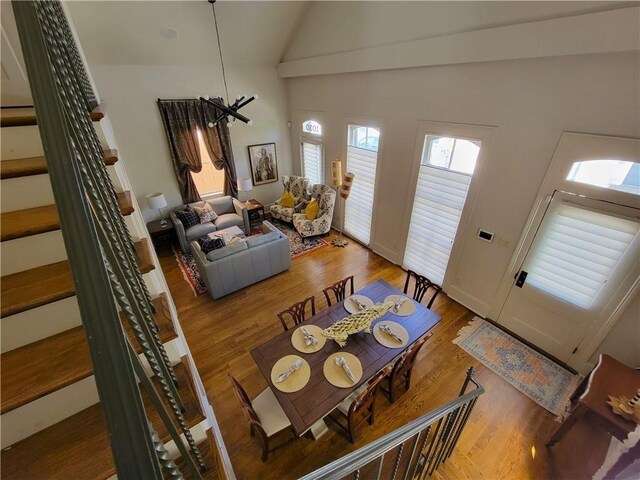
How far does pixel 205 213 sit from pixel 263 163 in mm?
1967

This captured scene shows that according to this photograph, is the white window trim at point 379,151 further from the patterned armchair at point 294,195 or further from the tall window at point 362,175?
the patterned armchair at point 294,195

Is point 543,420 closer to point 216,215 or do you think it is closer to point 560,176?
point 560,176

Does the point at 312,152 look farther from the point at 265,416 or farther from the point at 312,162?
the point at 265,416

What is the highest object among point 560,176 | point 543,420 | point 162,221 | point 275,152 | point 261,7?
point 261,7

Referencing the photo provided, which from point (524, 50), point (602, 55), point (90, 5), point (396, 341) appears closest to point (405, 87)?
point (524, 50)

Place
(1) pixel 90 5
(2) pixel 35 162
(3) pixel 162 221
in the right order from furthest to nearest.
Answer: (3) pixel 162 221 → (1) pixel 90 5 → (2) pixel 35 162

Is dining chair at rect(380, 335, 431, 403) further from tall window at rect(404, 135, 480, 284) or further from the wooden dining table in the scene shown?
tall window at rect(404, 135, 480, 284)

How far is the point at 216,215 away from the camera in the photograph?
19.9 feet

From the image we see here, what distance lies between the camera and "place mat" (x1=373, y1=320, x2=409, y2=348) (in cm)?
258

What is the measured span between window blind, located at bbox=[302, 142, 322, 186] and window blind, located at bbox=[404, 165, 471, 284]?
276 cm

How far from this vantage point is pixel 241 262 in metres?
4.27

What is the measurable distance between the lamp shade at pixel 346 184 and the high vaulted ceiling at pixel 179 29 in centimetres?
303

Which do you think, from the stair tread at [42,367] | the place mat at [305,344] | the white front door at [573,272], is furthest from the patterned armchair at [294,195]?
the stair tread at [42,367]

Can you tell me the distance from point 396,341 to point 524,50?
3.11m
